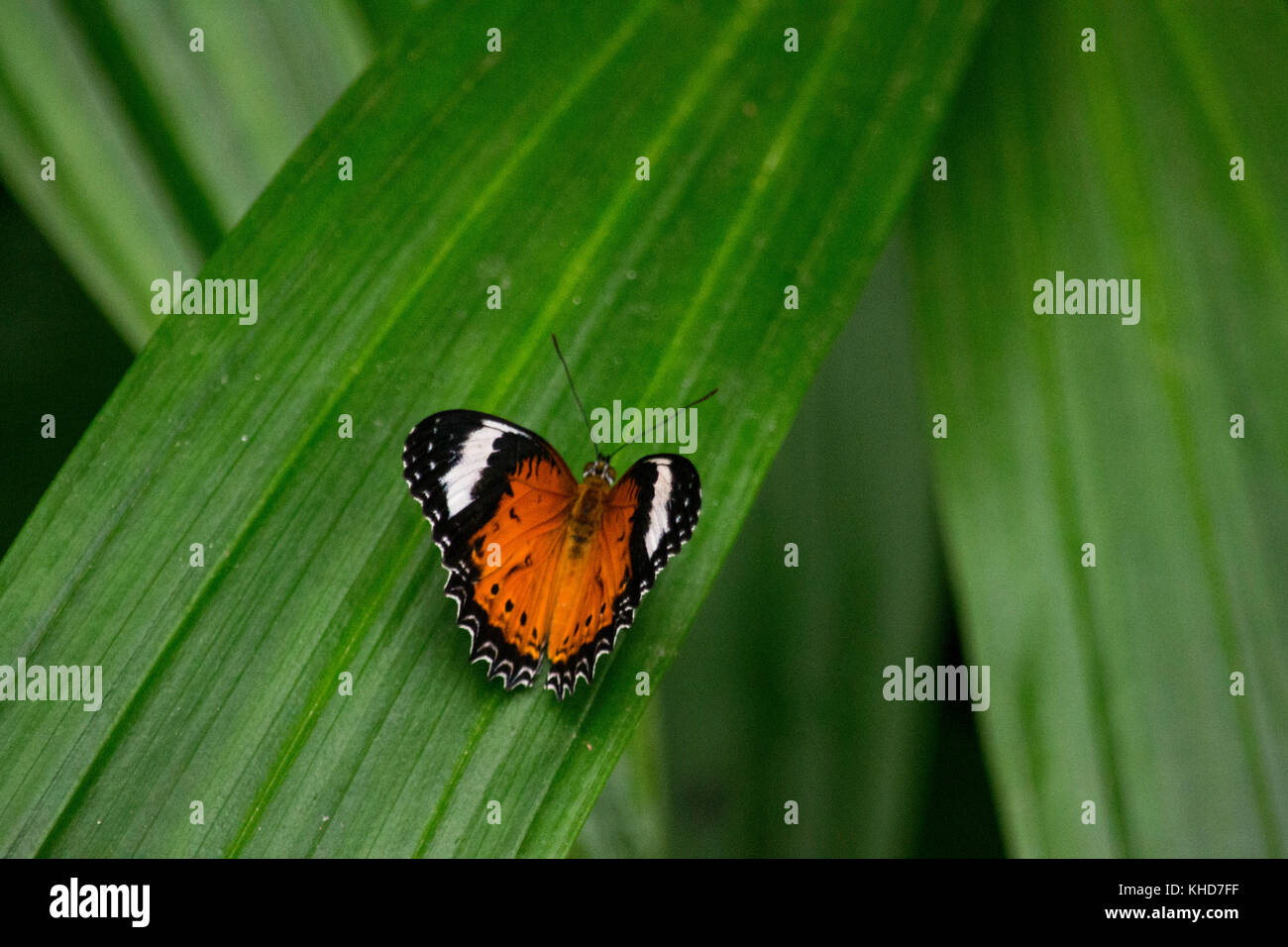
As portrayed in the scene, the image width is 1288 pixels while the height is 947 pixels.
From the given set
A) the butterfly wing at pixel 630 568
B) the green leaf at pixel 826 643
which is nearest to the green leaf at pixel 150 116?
the butterfly wing at pixel 630 568

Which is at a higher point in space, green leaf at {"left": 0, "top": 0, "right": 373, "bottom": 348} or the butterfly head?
green leaf at {"left": 0, "top": 0, "right": 373, "bottom": 348}

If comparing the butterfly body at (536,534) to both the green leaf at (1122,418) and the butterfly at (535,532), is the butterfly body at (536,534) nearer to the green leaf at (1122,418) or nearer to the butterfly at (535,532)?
the butterfly at (535,532)

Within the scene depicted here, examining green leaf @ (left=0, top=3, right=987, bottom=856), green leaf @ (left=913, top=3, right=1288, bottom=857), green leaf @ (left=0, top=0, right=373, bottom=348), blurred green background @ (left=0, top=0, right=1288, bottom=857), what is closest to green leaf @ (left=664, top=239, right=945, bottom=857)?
blurred green background @ (left=0, top=0, right=1288, bottom=857)

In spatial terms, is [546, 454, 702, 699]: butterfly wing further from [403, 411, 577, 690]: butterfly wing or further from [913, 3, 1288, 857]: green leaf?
[913, 3, 1288, 857]: green leaf

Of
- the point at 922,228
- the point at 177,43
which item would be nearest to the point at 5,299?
the point at 177,43

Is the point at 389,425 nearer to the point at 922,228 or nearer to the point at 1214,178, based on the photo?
the point at 922,228
